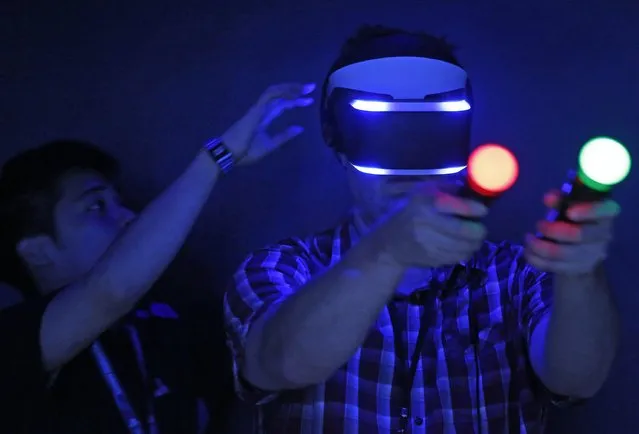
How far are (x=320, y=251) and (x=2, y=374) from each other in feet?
1.71

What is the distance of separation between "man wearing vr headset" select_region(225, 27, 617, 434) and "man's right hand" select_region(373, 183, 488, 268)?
0.19 meters

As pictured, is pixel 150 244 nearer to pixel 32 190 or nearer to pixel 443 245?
pixel 32 190

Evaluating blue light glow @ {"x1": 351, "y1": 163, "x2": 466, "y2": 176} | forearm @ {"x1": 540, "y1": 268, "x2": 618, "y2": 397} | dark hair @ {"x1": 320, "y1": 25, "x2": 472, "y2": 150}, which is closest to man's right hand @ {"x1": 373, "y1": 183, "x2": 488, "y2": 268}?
forearm @ {"x1": 540, "y1": 268, "x2": 618, "y2": 397}

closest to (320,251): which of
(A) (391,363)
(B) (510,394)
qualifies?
(A) (391,363)

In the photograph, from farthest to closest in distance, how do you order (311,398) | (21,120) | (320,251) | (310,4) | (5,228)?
(21,120), (310,4), (5,228), (320,251), (311,398)

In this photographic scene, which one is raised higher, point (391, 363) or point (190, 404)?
point (391, 363)

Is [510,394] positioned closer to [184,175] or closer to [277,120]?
[184,175]

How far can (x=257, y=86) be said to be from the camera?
1.42 metres

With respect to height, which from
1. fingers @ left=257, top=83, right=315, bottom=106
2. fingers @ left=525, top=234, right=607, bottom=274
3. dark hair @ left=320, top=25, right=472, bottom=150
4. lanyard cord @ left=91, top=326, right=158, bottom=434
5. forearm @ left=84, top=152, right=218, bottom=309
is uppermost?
dark hair @ left=320, top=25, right=472, bottom=150

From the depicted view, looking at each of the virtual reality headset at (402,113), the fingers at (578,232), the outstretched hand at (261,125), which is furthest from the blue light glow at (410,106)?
the fingers at (578,232)

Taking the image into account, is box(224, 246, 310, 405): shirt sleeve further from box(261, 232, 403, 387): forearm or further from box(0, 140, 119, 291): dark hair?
box(0, 140, 119, 291): dark hair

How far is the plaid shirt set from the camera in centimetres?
93

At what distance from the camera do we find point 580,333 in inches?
29.6

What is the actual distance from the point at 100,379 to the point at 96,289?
0.23 meters
